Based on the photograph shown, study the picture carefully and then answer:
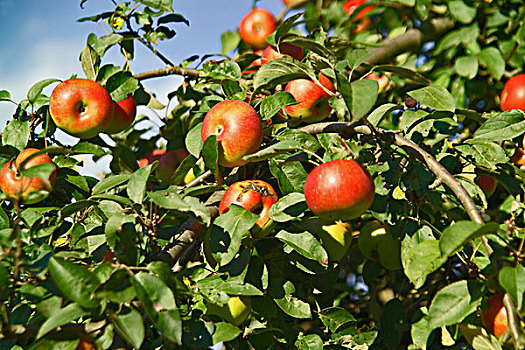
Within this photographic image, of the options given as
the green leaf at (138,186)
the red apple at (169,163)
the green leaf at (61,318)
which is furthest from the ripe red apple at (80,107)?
the green leaf at (61,318)

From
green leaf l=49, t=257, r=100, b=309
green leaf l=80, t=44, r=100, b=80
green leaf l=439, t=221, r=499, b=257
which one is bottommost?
green leaf l=439, t=221, r=499, b=257

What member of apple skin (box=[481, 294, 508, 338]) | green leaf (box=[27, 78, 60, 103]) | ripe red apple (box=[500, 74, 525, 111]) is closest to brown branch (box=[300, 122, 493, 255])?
apple skin (box=[481, 294, 508, 338])

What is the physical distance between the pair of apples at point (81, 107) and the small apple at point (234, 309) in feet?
2.11

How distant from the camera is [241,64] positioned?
69.1 inches

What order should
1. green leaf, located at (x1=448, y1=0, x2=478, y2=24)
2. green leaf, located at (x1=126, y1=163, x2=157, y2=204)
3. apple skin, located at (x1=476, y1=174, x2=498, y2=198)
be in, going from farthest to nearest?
green leaf, located at (x1=448, y1=0, x2=478, y2=24)
apple skin, located at (x1=476, y1=174, x2=498, y2=198)
green leaf, located at (x1=126, y1=163, x2=157, y2=204)

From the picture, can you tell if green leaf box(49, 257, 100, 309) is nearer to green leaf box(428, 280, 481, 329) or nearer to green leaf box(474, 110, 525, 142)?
green leaf box(428, 280, 481, 329)

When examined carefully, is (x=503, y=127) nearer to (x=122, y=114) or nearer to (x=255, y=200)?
(x=255, y=200)

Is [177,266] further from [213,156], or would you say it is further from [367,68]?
[367,68]

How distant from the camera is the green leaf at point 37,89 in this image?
1389mm

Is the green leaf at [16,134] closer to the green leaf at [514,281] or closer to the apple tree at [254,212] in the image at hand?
the apple tree at [254,212]

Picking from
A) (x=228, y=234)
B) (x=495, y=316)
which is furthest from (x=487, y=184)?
(x=228, y=234)

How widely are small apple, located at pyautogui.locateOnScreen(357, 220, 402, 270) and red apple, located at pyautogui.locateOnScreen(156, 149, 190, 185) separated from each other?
2.31 ft

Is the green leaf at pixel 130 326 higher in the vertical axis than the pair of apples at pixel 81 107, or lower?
lower

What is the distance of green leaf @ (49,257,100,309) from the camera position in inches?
30.6
